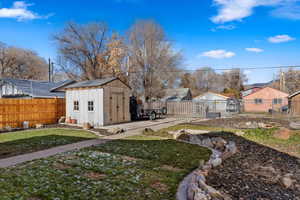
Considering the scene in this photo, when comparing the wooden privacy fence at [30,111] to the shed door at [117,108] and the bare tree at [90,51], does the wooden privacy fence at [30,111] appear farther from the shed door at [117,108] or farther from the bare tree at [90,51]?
the bare tree at [90,51]

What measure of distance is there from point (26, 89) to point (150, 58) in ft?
43.6

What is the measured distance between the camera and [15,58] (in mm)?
34656

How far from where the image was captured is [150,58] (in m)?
23.2

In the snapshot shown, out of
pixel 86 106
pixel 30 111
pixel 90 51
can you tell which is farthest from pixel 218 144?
pixel 90 51

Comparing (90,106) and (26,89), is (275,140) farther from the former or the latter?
(26,89)

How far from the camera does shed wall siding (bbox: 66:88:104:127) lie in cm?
1241

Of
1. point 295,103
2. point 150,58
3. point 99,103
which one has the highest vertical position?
point 150,58

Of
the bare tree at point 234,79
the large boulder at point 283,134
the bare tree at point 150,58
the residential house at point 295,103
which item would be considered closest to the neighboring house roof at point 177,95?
the bare tree at point 150,58

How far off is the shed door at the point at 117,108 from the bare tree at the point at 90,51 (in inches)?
514

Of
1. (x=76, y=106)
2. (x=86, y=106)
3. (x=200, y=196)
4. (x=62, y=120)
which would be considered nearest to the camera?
(x=200, y=196)

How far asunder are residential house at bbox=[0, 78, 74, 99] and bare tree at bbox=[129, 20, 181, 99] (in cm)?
852

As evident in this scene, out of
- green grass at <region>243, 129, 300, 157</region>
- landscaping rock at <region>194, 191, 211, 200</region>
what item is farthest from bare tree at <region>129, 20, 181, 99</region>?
landscaping rock at <region>194, 191, 211, 200</region>

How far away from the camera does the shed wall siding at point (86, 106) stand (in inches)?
489

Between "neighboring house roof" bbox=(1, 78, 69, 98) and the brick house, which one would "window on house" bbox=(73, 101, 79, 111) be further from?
the brick house
